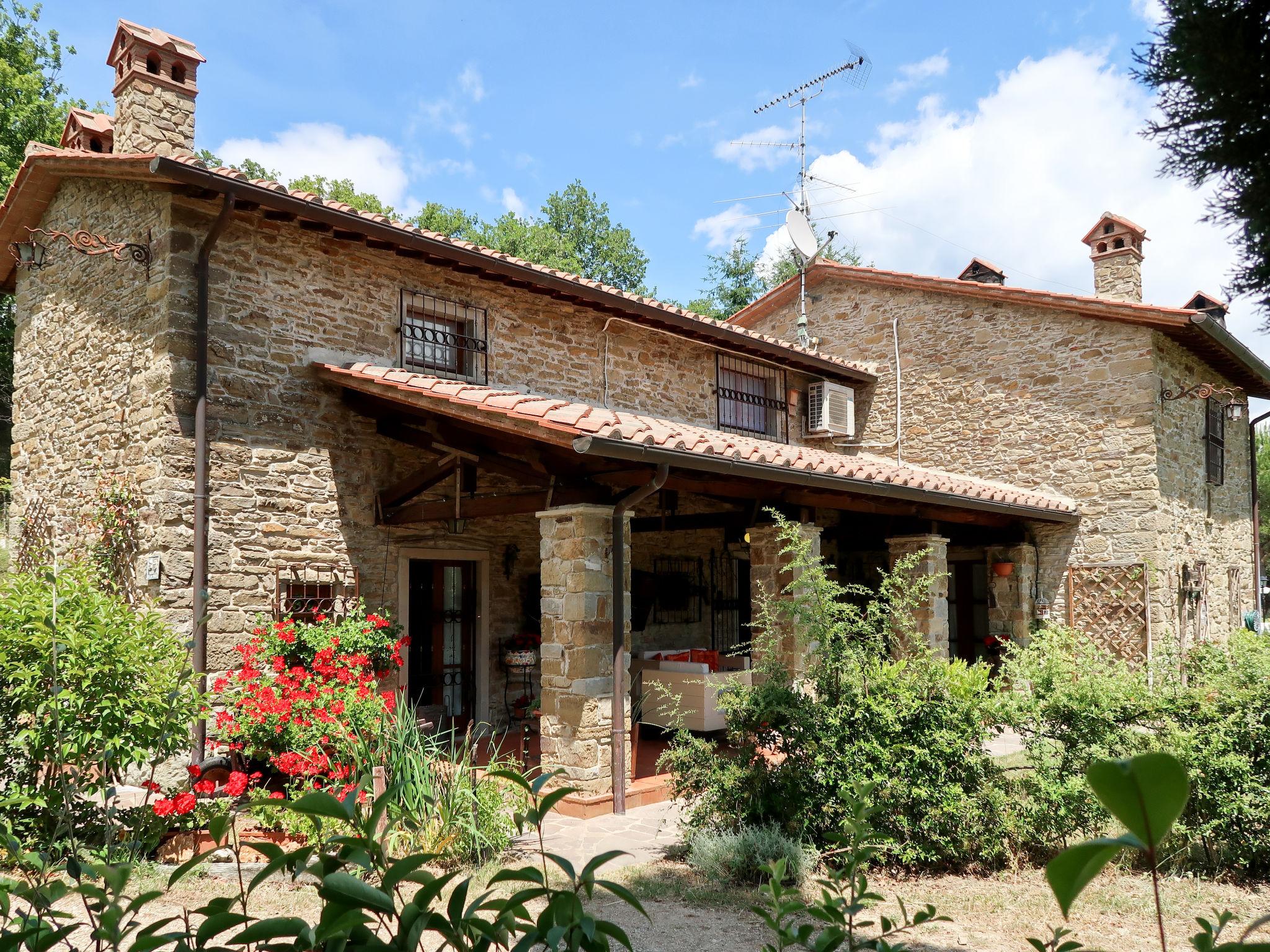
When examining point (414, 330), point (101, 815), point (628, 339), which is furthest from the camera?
point (628, 339)

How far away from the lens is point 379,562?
8.56m

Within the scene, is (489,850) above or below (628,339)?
below

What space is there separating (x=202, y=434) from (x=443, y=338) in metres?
2.73

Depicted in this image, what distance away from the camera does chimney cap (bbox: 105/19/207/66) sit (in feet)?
25.7

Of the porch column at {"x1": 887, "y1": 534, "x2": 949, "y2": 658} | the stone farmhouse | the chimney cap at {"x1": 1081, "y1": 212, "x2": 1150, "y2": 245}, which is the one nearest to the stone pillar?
the stone farmhouse

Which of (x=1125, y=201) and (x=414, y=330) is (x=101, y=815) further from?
(x=1125, y=201)

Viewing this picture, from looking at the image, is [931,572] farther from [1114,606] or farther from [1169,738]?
[1169,738]

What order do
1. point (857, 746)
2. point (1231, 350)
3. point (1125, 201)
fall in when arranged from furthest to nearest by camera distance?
point (1125, 201), point (1231, 350), point (857, 746)

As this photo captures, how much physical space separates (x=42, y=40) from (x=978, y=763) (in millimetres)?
20875

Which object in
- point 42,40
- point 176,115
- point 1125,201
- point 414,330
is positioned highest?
point 42,40

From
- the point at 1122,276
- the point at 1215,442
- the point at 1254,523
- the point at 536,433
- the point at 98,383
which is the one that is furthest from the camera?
the point at 1254,523

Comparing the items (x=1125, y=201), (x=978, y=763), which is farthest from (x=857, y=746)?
(x=1125, y=201)

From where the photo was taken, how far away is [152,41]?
7855 mm

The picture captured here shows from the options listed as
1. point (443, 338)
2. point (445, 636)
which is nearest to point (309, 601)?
point (445, 636)
